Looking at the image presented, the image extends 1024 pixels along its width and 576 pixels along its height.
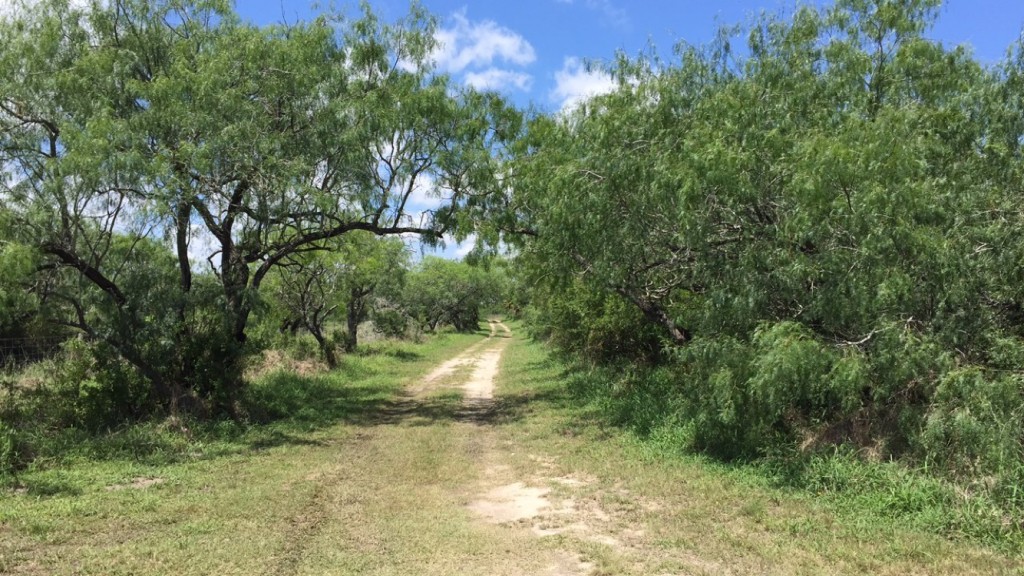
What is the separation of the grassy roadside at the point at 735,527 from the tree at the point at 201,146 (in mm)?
6399

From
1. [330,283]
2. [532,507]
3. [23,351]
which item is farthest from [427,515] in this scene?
[330,283]

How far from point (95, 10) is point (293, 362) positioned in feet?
41.7

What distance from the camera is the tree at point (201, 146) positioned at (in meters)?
10.6

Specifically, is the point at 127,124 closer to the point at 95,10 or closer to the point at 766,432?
the point at 95,10

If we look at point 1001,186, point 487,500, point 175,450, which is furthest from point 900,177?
point 175,450

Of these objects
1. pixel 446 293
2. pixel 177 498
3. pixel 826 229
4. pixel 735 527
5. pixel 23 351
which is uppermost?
pixel 446 293

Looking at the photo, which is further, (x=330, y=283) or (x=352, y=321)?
(x=352, y=321)

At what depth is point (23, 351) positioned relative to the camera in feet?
46.5

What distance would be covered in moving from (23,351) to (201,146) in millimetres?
7169

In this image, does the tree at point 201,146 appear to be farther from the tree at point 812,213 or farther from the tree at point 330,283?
the tree at point 330,283

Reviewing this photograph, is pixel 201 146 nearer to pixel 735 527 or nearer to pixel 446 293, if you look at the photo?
pixel 735 527

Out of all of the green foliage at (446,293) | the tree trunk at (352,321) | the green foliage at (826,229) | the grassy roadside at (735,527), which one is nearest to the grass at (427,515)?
the grassy roadside at (735,527)

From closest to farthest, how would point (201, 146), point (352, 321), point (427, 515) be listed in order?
point (427, 515)
point (201, 146)
point (352, 321)

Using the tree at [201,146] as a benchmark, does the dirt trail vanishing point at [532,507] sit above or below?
below
